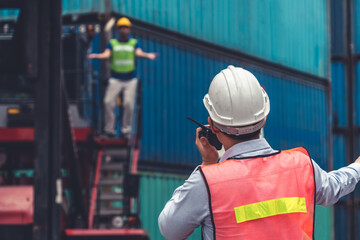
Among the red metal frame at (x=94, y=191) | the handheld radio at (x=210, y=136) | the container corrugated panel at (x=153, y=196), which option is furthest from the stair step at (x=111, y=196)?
the handheld radio at (x=210, y=136)

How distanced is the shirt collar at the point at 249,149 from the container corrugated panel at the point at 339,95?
2301cm

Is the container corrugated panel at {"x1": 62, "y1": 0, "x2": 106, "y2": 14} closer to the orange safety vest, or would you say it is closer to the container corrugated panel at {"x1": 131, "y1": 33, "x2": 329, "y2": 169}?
the container corrugated panel at {"x1": 131, "y1": 33, "x2": 329, "y2": 169}

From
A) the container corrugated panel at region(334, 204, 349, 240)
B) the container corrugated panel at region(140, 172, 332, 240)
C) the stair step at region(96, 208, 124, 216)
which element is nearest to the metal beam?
the stair step at region(96, 208, 124, 216)

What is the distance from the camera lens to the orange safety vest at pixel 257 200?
8.27 ft

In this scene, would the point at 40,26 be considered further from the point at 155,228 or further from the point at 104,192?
the point at 155,228

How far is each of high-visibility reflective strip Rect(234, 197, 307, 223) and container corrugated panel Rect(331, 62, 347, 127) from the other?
2310 centimetres

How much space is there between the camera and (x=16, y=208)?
8.91 metres

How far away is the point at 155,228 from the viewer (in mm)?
16969

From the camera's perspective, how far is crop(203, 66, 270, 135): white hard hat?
2.64 metres

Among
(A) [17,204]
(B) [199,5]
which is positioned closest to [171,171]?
(B) [199,5]

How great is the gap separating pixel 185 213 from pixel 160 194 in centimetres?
1479

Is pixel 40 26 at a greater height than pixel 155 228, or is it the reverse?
pixel 40 26

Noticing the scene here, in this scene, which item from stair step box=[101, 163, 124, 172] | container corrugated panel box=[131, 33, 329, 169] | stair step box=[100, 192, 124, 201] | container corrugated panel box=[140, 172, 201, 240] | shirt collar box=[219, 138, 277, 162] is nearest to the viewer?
shirt collar box=[219, 138, 277, 162]

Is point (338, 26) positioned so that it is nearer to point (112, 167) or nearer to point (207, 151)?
point (112, 167)
